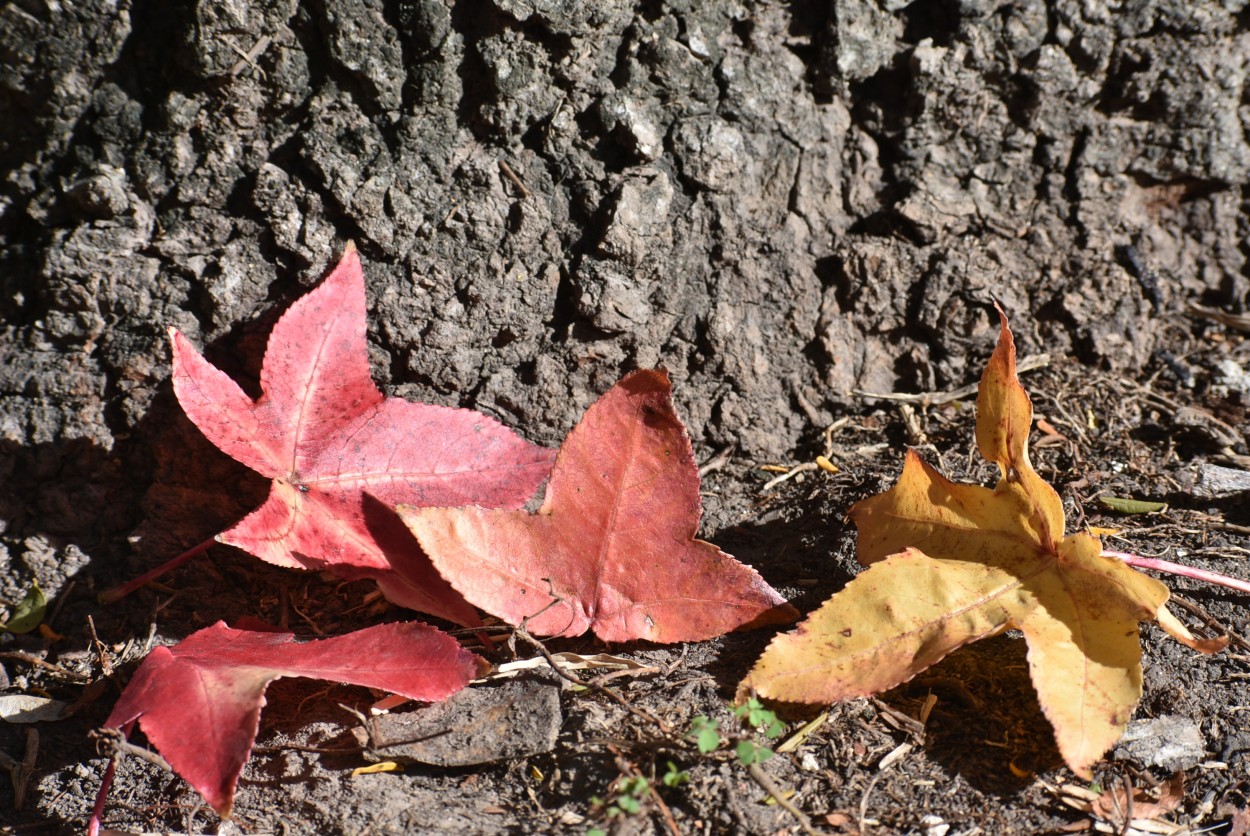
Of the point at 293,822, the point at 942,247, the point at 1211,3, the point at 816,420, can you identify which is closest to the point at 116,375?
the point at 293,822

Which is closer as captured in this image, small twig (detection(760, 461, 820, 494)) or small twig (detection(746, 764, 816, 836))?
small twig (detection(746, 764, 816, 836))

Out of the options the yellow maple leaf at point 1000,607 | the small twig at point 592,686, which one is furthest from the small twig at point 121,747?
the yellow maple leaf at point 1000,607

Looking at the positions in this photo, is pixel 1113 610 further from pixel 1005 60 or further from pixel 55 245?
pixel 55 245

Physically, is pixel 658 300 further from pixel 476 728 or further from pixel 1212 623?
pixel 1212 623

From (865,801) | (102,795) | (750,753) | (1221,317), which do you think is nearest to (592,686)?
(750,753)

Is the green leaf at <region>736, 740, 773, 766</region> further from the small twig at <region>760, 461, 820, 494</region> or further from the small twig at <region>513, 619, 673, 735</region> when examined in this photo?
the small twig at <region>760, 461, 820, 494</region>

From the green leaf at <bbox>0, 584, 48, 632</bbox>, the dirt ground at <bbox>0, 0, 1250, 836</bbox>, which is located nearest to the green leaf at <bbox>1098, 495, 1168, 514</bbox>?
the dirt ground at <bbox>0, 0, 1250, 836</bbox>
